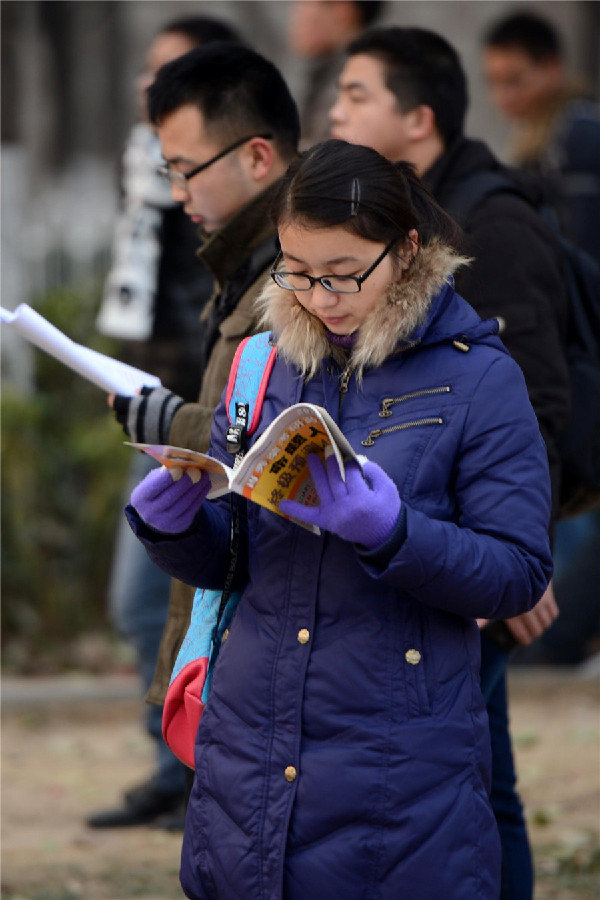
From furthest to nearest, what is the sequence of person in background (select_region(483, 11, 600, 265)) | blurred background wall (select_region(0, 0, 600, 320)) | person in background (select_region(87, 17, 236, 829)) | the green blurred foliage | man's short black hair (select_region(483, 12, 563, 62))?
blurred background wall (select_region(0, 0, 600, 320)) < the green blurred foliage < man's short black hair (select_region(483, 12, 563, 62)) < person in background (select_region(483, 11, 600, 265)) < person in background (select_region(87, 17, 236, 829))

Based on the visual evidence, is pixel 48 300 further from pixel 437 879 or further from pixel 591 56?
pixel 437 879

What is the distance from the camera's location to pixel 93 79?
6953 millimetres

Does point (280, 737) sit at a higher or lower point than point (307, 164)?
lower

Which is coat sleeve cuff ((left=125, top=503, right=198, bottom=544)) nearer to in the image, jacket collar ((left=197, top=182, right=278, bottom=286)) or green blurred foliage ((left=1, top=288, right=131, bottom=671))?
jacket collar ((left=197, top=182, right=278, bottom=286))

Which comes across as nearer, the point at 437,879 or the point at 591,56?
the point at 437,879

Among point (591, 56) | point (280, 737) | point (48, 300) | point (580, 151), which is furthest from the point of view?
point (591, 56)

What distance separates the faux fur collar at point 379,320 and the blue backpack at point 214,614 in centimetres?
7

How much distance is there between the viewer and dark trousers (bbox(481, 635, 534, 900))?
3.02 metres

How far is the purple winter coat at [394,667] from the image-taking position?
82.7 inches

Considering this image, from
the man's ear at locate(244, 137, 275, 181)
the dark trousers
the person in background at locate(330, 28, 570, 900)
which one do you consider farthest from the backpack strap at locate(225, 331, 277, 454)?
the dark trousers

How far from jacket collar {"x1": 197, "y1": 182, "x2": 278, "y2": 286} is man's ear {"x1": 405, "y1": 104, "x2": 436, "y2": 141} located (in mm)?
542

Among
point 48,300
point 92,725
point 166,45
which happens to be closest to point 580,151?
point 166,45

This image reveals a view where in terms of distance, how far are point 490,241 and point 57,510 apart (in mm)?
3593

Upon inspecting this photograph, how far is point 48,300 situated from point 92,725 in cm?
206
